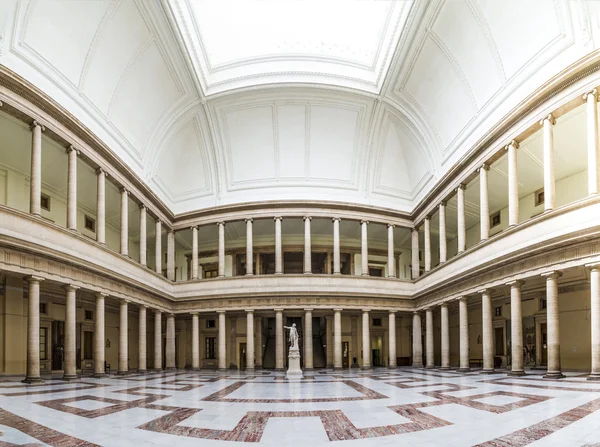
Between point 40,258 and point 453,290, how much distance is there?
795 inches

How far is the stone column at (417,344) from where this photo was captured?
108 feet

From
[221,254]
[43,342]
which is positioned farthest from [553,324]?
[43,342]

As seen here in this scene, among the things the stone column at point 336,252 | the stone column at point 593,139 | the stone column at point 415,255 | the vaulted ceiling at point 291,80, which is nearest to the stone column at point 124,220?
the vaulted ceiling at point 291,80

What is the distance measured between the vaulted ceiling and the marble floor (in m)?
12.8

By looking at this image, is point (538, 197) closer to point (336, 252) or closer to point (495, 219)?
point (495, 219)

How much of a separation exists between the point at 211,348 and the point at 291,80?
67.5 feet

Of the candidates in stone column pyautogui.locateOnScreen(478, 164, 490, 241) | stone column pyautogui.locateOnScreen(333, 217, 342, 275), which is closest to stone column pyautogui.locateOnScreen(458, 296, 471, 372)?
stone column pyautogui.locateOnScreen(478, 164, 490, 241)

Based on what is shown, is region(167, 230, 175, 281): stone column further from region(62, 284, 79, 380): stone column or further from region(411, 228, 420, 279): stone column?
region(411, 228, 420, 279): stone column

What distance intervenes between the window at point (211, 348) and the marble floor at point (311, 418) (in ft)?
75.1

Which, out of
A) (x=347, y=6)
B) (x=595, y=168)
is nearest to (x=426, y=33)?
(x=347, y=6)

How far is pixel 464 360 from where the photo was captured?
25375 millimetres

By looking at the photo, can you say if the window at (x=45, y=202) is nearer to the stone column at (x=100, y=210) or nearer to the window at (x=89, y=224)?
the window at (x=89, y=224)

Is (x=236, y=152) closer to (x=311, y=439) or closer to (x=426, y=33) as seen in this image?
(x=426, y=33)

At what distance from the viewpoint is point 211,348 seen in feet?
122
